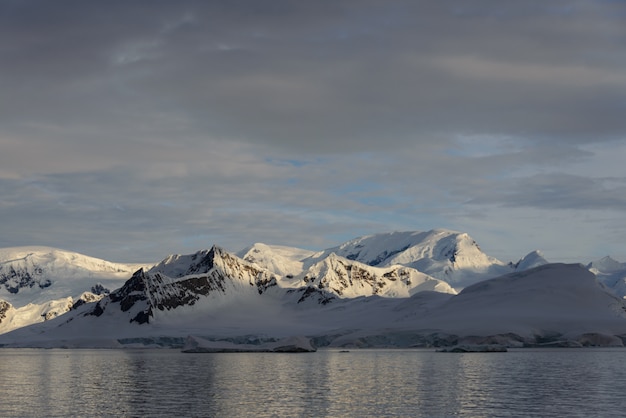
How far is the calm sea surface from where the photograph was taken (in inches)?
2965

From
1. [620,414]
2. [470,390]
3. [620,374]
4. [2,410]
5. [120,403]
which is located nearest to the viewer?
[620,414]

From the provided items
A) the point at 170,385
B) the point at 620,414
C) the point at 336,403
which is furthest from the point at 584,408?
the point at 170,385

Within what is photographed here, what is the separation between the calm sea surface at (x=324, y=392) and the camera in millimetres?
75312

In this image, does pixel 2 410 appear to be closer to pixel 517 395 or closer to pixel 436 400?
pixel 436 400

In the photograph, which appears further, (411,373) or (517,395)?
(411,373)

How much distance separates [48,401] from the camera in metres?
85.5

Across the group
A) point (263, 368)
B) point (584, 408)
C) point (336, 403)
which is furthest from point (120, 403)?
point (263, 368)

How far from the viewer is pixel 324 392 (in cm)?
9244

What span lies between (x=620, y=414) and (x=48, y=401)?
5561 centimetres

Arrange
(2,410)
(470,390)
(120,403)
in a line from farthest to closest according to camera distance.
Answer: (470,390) < (120,403) < (2,410)

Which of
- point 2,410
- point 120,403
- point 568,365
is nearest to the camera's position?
point 2,410

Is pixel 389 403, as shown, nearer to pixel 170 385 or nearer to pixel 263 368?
pixel 170 385

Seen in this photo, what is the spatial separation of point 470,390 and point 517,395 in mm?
6910

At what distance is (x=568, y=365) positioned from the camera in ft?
461
